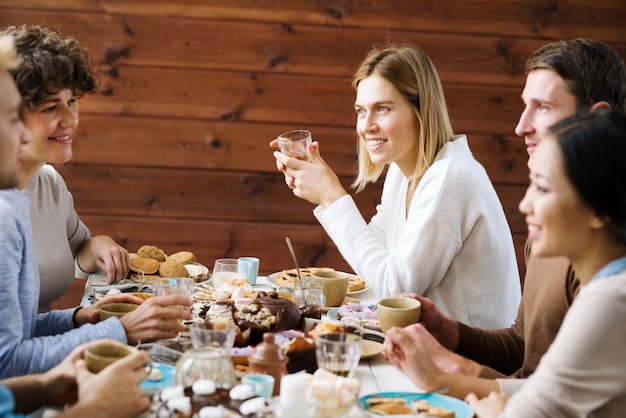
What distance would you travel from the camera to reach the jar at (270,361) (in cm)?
150

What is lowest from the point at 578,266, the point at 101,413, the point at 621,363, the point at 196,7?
the point at 101,413

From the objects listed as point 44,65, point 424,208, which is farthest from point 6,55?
point 424,208

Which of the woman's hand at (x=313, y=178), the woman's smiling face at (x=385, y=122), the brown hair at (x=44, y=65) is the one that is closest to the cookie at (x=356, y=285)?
the woman's hand at (x=313, y=178)

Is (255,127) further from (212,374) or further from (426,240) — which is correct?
(212,374)

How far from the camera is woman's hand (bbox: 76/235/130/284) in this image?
95.9 inches

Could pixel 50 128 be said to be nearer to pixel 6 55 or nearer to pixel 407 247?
pixel 6 55

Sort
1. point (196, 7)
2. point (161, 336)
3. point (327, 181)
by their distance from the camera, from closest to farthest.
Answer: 1. point (161, 336)
2. point (327, 181)
3. point (196, 7)

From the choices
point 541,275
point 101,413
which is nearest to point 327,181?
point 541,275

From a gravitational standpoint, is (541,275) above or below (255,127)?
below

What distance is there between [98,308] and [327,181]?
0.83m

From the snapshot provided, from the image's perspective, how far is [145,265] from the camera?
250 cm

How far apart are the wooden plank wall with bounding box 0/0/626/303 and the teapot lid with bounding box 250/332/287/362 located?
259 cm

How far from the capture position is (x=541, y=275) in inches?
71.2

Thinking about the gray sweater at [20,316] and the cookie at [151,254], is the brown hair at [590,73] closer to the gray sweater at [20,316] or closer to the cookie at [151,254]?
the gray sweater at [20,316]
